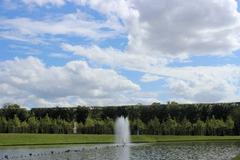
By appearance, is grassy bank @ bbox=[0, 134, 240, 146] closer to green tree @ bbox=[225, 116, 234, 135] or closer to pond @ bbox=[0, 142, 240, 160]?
pond @ bbox=[0, 142, 240, 160]

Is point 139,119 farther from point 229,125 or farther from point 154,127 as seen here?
point 229,125

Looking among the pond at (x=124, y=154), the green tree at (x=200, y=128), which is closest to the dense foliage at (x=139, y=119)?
the green tree at (x=200, y=128)

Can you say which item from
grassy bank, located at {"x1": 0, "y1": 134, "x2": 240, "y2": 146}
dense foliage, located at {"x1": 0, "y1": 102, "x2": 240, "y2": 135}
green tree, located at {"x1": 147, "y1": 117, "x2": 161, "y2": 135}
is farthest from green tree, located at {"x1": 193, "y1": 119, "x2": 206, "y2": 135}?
grassy bank, located at {"x1": 0, "y1": 134, "x2": 240, "y2": 146}

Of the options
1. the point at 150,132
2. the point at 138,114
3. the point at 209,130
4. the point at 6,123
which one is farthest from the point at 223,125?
the point at 6,123

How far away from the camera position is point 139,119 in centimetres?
14812

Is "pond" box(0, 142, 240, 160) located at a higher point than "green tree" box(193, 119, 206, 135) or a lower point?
lower

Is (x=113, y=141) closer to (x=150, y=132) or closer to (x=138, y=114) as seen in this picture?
(x=150, y=132)

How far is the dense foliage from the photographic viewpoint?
136250mm

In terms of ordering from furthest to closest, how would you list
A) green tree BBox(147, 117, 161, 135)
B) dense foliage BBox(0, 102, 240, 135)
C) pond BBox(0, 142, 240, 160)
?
green tree BBox(147, 117, 161, 135) < dense foliage BBox(0, 102, 240, 135) < pond BBox(0, 142, 240, 160)

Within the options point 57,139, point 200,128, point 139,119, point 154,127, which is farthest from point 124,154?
point 139,119

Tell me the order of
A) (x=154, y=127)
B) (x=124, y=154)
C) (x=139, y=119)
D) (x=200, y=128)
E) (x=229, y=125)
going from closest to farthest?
1. (x=124, y=154)
2. (x=229, y=125)
3. (x=200, y=128)
4. (x=154, y=127)
5. (x=139, y=119)

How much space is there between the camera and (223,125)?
133m

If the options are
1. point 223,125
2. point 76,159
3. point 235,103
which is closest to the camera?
point 76,159

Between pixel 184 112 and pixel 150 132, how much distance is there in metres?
21.5
